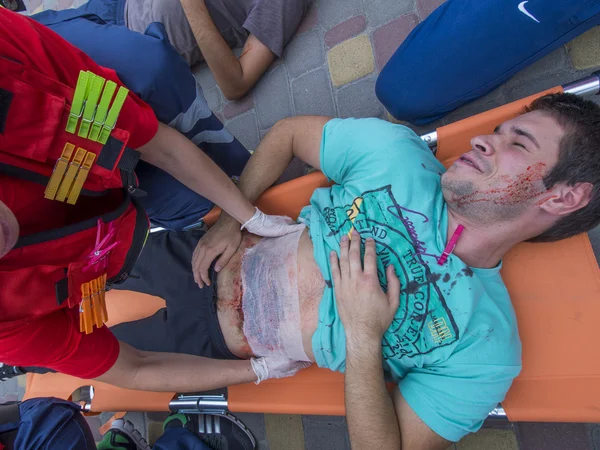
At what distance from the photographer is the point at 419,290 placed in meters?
1.27

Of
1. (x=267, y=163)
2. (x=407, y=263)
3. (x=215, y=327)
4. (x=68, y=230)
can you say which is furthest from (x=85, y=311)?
(x=407, y=263)

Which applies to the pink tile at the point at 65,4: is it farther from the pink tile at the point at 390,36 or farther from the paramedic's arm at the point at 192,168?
the paramedic's arm at the point at 192,168

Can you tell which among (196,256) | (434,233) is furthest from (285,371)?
(434,233)

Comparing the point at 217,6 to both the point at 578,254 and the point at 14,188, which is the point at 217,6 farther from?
the point at 578,254

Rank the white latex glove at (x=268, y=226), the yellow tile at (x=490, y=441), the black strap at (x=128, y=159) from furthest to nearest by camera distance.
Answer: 1. the yellow tile at (x=490, y=441)
2. the white latex glove at (x=268, y=226)
3. the black strap at (x=128, y=159)

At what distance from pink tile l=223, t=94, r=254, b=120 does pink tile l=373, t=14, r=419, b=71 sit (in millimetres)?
813

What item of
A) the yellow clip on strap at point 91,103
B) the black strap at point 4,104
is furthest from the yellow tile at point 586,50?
the black strap at point 4,104

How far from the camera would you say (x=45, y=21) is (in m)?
1.31

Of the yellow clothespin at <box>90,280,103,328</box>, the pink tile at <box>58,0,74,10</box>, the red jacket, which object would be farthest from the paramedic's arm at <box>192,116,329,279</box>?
the pink tile at <box>58,0,74,10</box>

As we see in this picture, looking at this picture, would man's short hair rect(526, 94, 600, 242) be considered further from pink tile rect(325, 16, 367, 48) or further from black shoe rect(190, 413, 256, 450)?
black shoe rect(190, 413, 256, 450)

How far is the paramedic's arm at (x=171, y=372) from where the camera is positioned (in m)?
1.42

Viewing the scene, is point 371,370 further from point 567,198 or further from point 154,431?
point 154,431

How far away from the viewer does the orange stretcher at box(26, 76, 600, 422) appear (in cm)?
132

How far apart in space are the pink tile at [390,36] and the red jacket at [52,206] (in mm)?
1454
